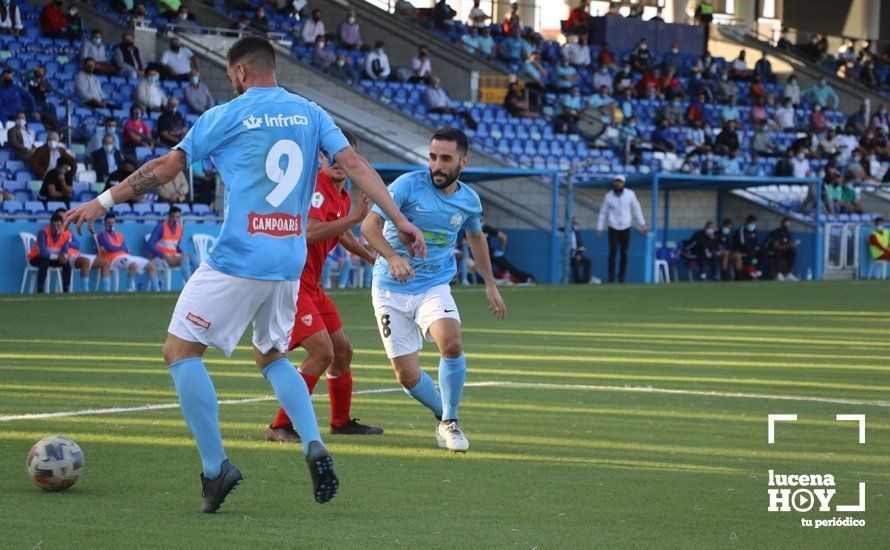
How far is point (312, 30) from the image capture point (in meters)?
35.0

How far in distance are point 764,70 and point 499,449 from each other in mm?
40681

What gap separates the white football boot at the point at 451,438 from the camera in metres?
8.38

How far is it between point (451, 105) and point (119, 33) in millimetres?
8501

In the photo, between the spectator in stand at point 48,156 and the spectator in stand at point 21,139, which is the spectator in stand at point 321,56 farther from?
the spectator in stand at point 48,156

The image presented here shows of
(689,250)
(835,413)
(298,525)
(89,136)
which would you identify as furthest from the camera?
(689,250)

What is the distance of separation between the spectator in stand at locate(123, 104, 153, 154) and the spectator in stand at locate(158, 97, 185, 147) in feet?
0.96

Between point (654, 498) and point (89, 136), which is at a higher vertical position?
point (89, 136)

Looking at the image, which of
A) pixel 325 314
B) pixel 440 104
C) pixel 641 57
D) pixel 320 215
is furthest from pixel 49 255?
pixel 641 57

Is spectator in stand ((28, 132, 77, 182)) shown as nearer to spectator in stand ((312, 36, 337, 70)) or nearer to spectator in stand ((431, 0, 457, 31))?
spectator in stand ((312, 36, 337, 70))

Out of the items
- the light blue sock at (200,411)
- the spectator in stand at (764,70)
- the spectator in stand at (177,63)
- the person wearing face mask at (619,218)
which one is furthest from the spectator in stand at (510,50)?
the light blue sock at (200,411)

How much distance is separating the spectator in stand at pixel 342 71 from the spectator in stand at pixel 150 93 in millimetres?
6569

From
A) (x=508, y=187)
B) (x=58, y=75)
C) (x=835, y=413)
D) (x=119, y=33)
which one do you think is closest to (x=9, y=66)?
(x=58, y=75)

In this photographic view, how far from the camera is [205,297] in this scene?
643 centimetres

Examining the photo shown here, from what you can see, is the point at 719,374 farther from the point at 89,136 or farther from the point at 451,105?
the point at 451,105
